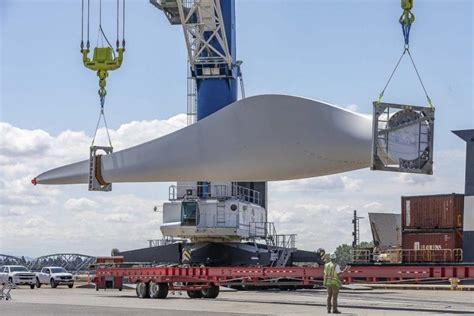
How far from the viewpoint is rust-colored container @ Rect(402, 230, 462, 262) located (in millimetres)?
46969

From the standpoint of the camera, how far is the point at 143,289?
32625mm

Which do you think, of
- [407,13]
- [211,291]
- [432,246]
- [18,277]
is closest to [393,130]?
[407,13]

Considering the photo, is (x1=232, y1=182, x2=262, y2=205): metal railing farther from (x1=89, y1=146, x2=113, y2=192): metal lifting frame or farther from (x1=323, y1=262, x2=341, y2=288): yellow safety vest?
(x1=323, y1=262, x2=341, y2=288): yellow safety vest

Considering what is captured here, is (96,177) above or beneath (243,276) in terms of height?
above

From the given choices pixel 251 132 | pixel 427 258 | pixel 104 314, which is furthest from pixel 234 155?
pixel 427 258

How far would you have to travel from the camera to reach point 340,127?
2309 cm

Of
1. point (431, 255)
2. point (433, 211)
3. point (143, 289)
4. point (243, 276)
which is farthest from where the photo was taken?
point (433, 211)

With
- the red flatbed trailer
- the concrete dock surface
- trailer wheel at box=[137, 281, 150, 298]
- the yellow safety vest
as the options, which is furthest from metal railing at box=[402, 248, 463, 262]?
the yellow safety vest

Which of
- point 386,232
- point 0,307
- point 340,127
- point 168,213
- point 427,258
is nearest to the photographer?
point 340,127

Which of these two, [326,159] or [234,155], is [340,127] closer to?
[326,159]

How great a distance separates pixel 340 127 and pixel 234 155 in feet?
10.0

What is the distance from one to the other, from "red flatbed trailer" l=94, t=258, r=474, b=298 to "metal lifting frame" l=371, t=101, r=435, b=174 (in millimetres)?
3262

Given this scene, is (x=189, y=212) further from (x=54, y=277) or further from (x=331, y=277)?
(x=331, y=277)

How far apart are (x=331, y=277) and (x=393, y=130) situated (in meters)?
4.17
